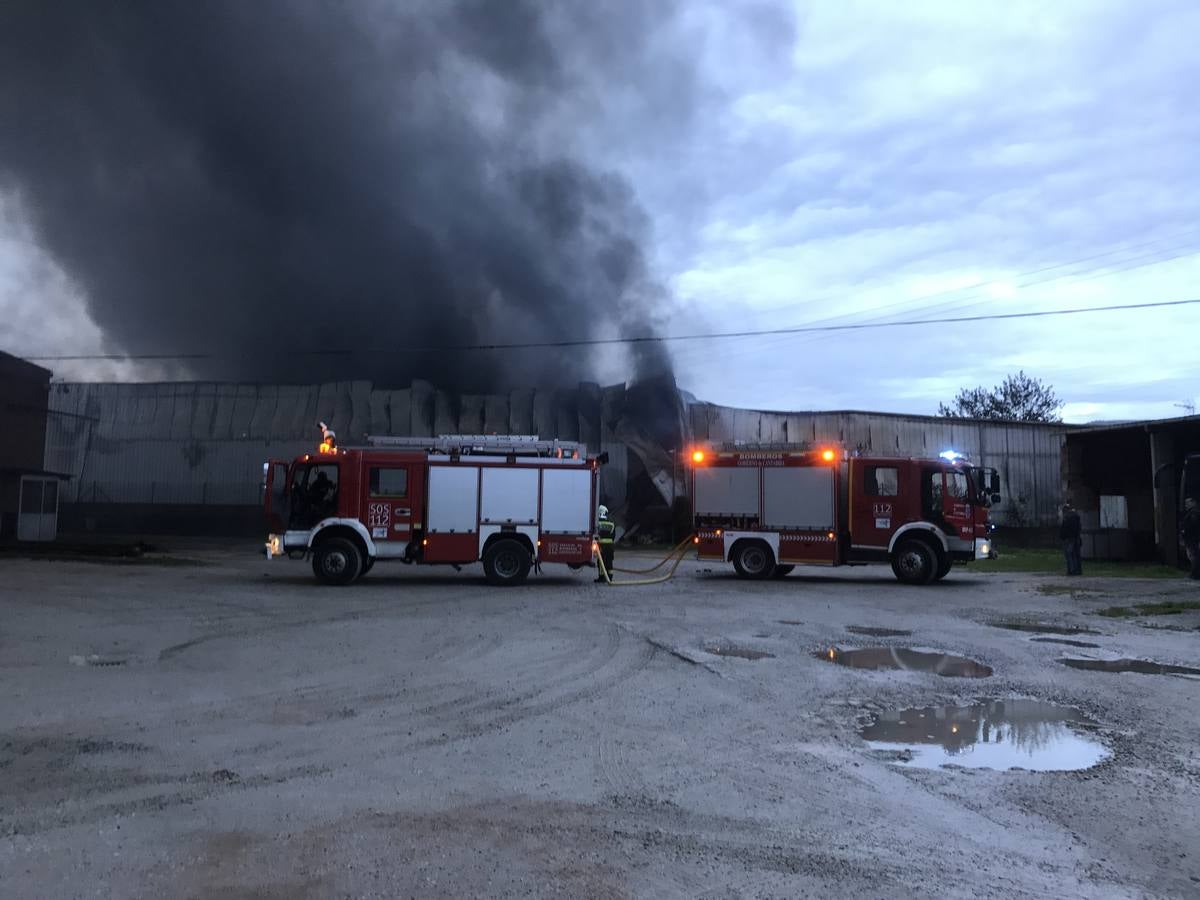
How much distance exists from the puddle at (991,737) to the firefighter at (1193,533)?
12763mm

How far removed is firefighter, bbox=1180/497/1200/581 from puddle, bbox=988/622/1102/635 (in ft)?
25.5

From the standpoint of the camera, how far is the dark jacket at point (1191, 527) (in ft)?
55.2

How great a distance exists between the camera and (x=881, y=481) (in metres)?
16.6

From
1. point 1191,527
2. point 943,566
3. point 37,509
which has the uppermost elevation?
point 37,509

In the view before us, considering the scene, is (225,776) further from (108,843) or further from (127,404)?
(127,404)

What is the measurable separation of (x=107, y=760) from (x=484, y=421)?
87.4 feet

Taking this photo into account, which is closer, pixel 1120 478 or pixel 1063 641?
pixel 1063 641

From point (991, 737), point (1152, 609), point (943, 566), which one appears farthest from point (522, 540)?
point (991, 737)

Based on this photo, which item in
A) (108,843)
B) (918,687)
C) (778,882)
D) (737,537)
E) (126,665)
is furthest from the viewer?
(737,537)

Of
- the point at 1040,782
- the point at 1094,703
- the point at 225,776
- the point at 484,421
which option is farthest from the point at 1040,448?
the point at 225,776

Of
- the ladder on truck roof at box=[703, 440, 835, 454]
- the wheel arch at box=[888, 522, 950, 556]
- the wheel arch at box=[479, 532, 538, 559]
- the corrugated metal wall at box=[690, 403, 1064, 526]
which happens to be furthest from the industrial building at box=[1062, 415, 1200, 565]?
the wheel arch at box=[479, 532, 538, 559]

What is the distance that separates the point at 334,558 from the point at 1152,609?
12834 millimetres

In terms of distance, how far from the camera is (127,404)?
34125 mm

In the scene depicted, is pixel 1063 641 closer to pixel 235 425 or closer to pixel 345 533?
pixel 345 533
